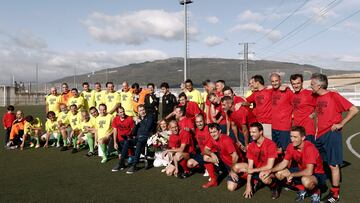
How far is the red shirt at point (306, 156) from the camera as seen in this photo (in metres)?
5.10

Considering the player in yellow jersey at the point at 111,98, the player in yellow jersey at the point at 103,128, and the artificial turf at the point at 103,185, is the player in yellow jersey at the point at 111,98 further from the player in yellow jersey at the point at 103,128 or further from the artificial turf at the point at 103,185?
the artificial turf at the point at 103,185

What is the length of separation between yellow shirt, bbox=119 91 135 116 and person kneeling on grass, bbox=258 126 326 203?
5.85 m

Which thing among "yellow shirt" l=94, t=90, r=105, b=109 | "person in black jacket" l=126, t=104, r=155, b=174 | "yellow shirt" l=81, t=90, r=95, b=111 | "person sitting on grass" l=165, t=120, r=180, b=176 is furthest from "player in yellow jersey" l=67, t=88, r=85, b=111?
"person sitting on grass" l=165, t=120, r=180, b=176

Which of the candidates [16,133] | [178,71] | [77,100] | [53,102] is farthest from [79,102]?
[178,71]

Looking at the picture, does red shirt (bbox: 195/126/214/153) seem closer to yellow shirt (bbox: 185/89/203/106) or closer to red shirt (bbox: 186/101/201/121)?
red shirt (bbox: 186/101/201/121)

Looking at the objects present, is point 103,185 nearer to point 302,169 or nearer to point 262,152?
point 262,152

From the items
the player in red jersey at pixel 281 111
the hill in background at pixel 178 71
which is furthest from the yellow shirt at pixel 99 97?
the hill in background at pixel 178 71

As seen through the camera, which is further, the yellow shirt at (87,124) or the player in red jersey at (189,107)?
the yellow shirt at (87,124)

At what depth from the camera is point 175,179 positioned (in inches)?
265

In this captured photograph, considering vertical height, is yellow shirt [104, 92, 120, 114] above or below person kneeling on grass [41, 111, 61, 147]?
above

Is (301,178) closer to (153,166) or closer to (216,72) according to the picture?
(153,166)

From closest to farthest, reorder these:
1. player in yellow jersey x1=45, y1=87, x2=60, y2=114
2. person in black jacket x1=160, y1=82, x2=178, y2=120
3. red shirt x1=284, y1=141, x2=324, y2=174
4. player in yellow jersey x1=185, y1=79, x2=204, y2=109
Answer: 1. red shirt x1=284, y1=141, x2=324, y2=174
2. player in yellow jersey x1=185, y1=79, x2=204, y2=109
3. person in black jacket x1=160, y1=82, x2=178, y2=120
4. player in yellow jersey x1=45, y1=87, x2=60, y2=114

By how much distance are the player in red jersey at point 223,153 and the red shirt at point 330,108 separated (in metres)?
1.42

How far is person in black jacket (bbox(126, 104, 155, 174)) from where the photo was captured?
7543mm
